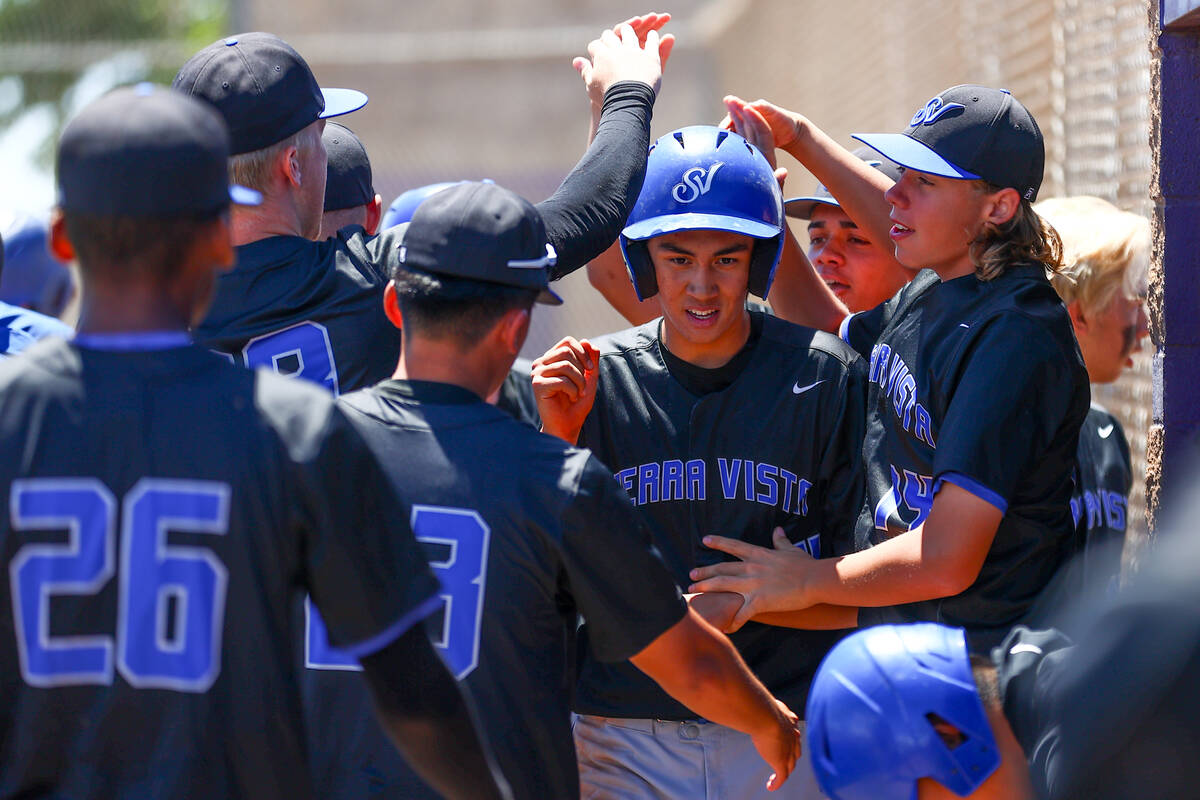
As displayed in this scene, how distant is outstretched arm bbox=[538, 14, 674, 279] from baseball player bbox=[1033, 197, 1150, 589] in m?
1.58

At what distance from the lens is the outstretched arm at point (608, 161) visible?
2.87m

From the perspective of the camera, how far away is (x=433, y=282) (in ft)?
7.62

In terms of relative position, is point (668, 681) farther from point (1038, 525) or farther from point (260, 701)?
point (1038, 525)

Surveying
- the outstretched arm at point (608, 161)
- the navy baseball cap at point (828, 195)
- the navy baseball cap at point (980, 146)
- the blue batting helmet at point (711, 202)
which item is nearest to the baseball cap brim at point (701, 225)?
the blue batting helmet at point (711, 202)

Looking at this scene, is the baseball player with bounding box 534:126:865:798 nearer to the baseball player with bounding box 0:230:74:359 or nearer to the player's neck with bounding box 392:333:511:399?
the player's neck with bounding box 392:333:511:399

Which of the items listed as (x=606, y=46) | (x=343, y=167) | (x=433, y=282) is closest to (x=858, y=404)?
(x=606, y=46)

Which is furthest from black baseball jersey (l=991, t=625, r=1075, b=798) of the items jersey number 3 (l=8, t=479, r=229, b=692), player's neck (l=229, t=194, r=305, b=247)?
player's neck (l=229, t=194, r=305, b=247)

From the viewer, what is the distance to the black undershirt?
3.37 metres

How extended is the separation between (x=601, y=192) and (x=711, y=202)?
0.51 meters

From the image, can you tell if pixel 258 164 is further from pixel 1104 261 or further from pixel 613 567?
pixel 1104 261

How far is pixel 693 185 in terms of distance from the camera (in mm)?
3391

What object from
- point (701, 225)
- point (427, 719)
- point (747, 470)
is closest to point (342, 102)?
point (701, 225)

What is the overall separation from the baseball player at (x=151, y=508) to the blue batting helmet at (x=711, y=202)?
1.75m

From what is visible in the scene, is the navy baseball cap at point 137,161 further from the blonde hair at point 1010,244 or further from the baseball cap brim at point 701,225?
the blonde hair at point 1010,244
